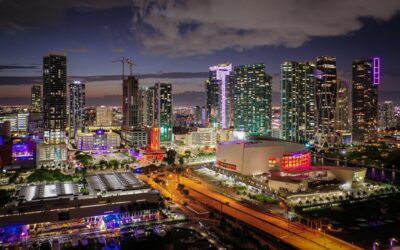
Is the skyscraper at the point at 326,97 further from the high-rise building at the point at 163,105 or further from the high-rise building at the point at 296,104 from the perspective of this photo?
the high-rise building at the point at 163,105

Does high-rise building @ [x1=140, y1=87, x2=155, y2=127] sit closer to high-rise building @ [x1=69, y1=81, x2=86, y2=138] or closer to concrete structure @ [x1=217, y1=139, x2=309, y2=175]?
high-rise building @ [x1=69, y1=81, x2=86, y2=138]

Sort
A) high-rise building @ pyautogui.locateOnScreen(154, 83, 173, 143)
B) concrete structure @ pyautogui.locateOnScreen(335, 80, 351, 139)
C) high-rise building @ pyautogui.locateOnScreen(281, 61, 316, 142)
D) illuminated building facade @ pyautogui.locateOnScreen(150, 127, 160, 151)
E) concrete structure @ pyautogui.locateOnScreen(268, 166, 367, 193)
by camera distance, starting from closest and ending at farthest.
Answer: concrete structure @ pyautogui.locateOnScreen(268, 166, 367, 193), illuminated building facade @ pyautogui.locateOnScreen(150, 127, 160, 151), high-rise building @ pyautogui.locateOnScreen(281, 61, 316, 142), high-rise building @ pyautogui.locateOnScreen(154, 83, 173, 143), concrete structure @ pyautogui.locateOnScreen(335, 80, 351, 139)

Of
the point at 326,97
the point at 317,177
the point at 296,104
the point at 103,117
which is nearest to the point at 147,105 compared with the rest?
the point at 103,117

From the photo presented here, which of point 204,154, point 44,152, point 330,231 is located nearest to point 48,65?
point 44,152

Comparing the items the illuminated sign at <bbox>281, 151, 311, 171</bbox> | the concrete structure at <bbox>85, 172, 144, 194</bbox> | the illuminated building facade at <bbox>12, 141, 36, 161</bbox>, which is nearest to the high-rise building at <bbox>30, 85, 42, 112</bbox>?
the illuminated building facade at <bbox>12, 141, 36, 161</bbox>

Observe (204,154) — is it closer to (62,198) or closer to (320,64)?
(62,198)

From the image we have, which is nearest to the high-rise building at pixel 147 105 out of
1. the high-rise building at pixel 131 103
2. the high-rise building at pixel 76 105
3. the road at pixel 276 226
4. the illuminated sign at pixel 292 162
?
the high-rise building at pixel 131 103
